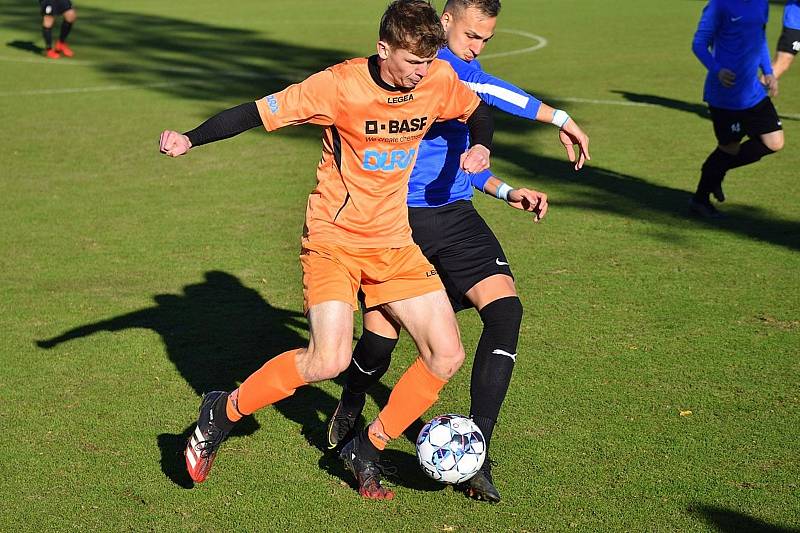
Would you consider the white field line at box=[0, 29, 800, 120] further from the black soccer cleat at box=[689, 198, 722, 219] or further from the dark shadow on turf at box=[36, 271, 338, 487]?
the dark shadow on turf at box=[36, 271, 338, 487]

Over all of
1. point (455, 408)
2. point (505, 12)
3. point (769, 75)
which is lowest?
point (505, 12)

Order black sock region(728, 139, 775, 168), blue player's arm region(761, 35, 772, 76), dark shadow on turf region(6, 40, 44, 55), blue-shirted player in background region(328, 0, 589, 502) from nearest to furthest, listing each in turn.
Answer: blue-shirted player in background region(328, 0, 589, 502) → black sock region(728, 139, 775, 168) → blue player's arm region(761, 35, 772, 76) → dark shadow on turf region(6, 40, 44, 55)

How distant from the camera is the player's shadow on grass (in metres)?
5.47

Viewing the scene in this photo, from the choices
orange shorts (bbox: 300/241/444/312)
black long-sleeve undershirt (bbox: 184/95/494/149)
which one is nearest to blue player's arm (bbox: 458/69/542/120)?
orange shorts (bbox: 300/241/444/312)

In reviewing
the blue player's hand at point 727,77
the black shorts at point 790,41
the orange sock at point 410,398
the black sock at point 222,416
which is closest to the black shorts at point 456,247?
the orange sock at point 410,398

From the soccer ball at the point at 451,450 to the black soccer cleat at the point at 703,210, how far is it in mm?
5439

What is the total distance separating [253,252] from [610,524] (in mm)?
4783

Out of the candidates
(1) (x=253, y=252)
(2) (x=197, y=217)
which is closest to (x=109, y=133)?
(2) (x=197, y=217)

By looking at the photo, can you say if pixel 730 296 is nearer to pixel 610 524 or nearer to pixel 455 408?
pixel 455 408

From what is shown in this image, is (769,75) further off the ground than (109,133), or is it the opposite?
(769,75)

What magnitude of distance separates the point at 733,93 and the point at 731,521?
5.82m

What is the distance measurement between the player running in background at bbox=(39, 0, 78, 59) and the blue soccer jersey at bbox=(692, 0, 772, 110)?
13538mm

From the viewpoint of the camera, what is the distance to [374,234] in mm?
4949

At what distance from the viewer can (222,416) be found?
4.94 m
